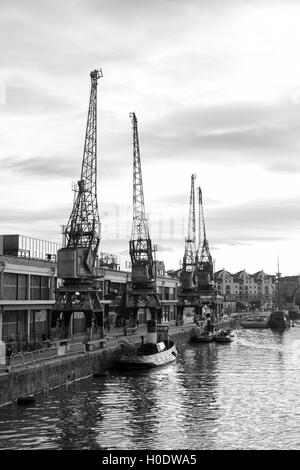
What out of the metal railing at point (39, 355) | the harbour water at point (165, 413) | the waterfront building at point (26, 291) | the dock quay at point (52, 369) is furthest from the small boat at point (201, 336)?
the metal railing at point (39, 355)

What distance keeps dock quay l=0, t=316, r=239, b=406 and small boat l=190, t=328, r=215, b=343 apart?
40171mm

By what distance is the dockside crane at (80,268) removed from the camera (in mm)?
81750

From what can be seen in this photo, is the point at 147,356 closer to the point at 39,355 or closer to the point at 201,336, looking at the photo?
the point at 39,355

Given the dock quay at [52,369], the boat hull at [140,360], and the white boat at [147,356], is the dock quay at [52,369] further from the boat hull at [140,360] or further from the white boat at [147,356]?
the white boat at [147,356]

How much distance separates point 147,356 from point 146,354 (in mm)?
1884

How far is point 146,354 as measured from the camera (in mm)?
73312

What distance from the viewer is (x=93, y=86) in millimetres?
99625

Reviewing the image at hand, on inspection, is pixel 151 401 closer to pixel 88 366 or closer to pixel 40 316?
pixel 88 366

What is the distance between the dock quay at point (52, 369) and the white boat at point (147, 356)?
172cm

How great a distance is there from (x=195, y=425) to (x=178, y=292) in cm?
11547

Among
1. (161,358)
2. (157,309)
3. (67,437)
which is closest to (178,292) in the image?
(157,309)

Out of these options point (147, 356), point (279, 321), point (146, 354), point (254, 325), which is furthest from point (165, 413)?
point (254, 325)

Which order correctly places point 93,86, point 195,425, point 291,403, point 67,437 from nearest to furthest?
point 67,437, point 195,425, point 291,403, point 93,86

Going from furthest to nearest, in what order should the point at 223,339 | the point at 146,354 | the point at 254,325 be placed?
the point at 254,325, the point at 223,339, the point at 146,354
